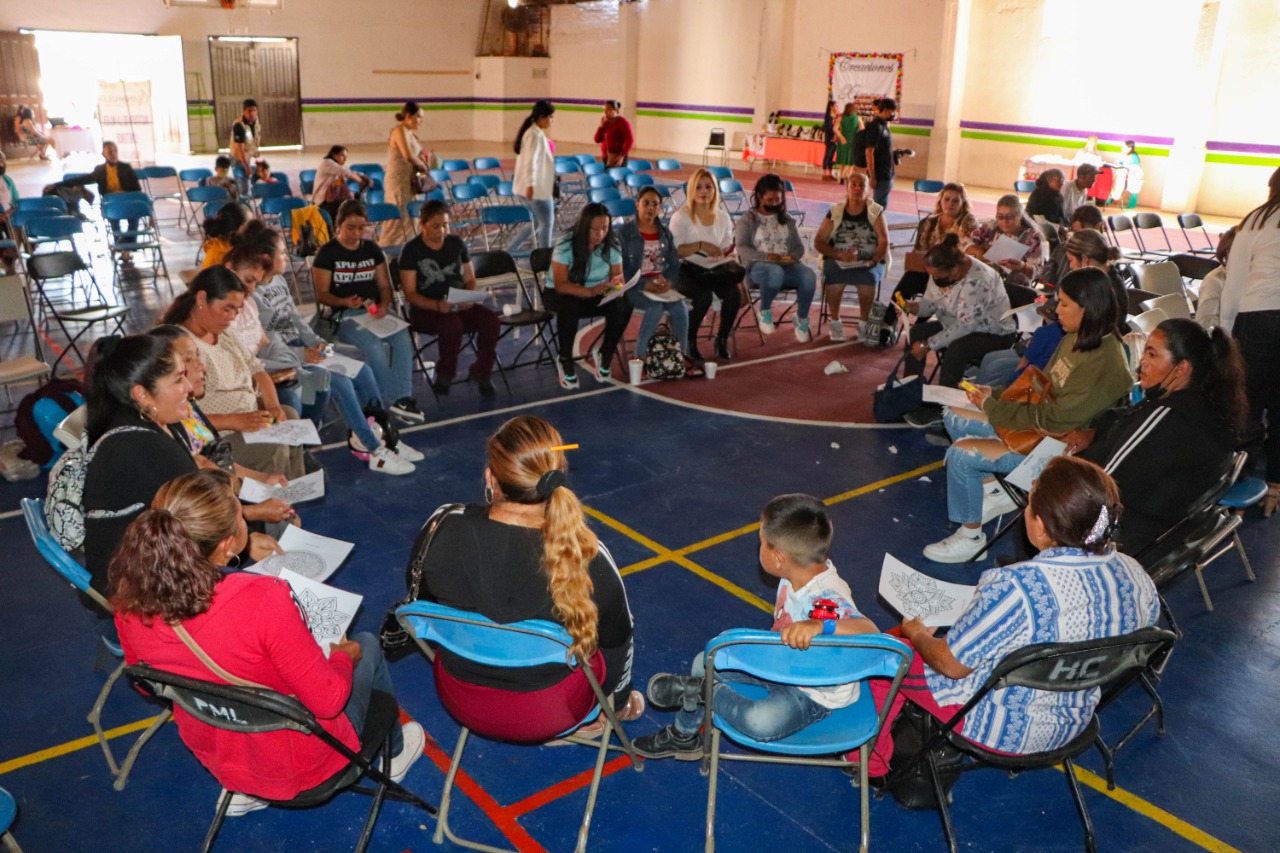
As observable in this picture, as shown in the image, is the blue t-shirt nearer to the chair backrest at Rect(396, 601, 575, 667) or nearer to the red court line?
the red court line

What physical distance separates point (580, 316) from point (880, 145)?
774 centimetres

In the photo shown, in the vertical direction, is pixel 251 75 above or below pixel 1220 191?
above

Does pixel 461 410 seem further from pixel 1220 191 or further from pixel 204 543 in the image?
pixel 1220 191

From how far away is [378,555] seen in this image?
5.19 metres

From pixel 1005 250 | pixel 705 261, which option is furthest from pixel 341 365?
pixel 1005 250

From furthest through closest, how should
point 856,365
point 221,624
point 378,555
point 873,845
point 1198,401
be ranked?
point 856,365
point 378,555
point 1198,401
point 873,845
point 221,624

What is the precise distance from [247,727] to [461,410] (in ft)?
15.6

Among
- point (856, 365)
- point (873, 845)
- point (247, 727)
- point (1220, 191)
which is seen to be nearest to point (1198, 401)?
point (873, 845)

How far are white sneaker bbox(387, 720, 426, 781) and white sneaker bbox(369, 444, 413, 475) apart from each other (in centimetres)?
262

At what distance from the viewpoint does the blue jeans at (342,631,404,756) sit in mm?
3090

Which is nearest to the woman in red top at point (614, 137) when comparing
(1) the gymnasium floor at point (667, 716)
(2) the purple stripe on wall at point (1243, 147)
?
(2) the purple stripe on wall at point (1243, 147)

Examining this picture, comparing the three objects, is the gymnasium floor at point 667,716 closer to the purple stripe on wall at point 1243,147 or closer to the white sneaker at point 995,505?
the white sneaker at point 995,505

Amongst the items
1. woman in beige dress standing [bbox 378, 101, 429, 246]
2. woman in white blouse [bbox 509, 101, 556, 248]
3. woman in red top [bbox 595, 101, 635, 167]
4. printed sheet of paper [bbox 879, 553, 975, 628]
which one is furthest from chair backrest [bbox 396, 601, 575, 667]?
woman in red top [bbox 595, 101, 635, 167]

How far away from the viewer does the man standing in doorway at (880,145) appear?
14.0 metres
